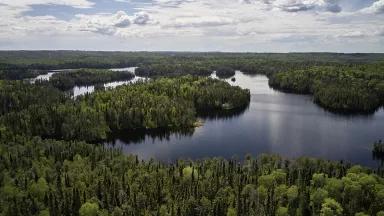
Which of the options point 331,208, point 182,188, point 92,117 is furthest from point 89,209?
point 92,117

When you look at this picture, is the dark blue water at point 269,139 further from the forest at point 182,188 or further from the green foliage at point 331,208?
the green foliage at point 331,208

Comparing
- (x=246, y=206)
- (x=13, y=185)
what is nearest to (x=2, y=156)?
(x=13, y=185)

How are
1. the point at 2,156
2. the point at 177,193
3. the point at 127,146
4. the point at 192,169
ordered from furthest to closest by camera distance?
1. the point at 127,146
2. the point at 2,156
3. the point at 192,169
4. the point at 177,193

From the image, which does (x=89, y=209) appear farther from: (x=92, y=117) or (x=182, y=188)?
(x=92, y=117)

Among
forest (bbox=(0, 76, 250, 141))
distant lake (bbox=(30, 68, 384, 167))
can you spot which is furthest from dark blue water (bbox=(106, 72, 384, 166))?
forest (bbox=(0, 76, 250, 141))

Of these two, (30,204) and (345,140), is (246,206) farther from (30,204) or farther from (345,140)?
(345,140)

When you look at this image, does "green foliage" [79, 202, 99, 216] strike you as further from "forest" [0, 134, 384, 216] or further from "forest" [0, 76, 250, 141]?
"forest" [0, 76, 250, 141]
